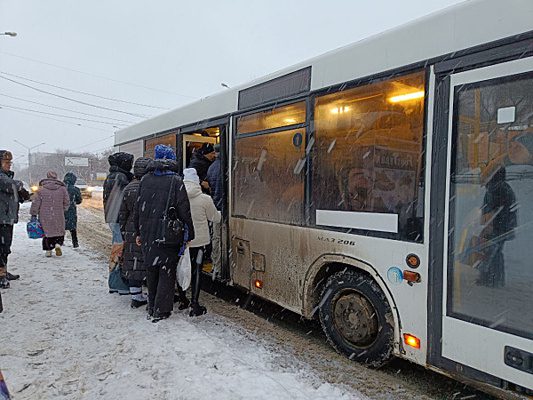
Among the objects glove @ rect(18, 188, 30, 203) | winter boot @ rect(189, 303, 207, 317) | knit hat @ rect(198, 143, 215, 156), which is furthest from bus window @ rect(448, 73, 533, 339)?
glove @ rect(18, 188, 30, 203)

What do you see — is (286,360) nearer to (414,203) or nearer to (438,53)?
(414,203)

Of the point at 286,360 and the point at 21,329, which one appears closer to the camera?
the point at 286,360

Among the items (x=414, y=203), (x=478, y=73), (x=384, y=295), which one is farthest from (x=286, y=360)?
(x=478, y=73)

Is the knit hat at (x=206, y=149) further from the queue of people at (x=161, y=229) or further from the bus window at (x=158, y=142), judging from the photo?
the queue of people at (x=161, y=229)

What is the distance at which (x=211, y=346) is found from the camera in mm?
3932

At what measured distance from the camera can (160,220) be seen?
4629mm

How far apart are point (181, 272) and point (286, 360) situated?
1.76 m

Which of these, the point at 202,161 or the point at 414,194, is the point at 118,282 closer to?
the point at 202,161

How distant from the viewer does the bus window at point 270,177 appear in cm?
442

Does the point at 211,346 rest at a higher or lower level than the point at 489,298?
lower

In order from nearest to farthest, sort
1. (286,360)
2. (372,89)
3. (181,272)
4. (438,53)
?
(438,53) < (372,89) < (286,360) < (181,272)

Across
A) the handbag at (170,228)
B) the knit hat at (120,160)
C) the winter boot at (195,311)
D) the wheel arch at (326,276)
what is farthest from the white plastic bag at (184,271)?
the knit hat at (120,160)

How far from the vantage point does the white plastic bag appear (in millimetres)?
4984

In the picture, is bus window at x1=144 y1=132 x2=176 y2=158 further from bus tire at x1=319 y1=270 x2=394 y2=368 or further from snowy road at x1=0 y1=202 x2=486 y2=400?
bus tire at x1=319 y1=270 x2=394 y2=368
